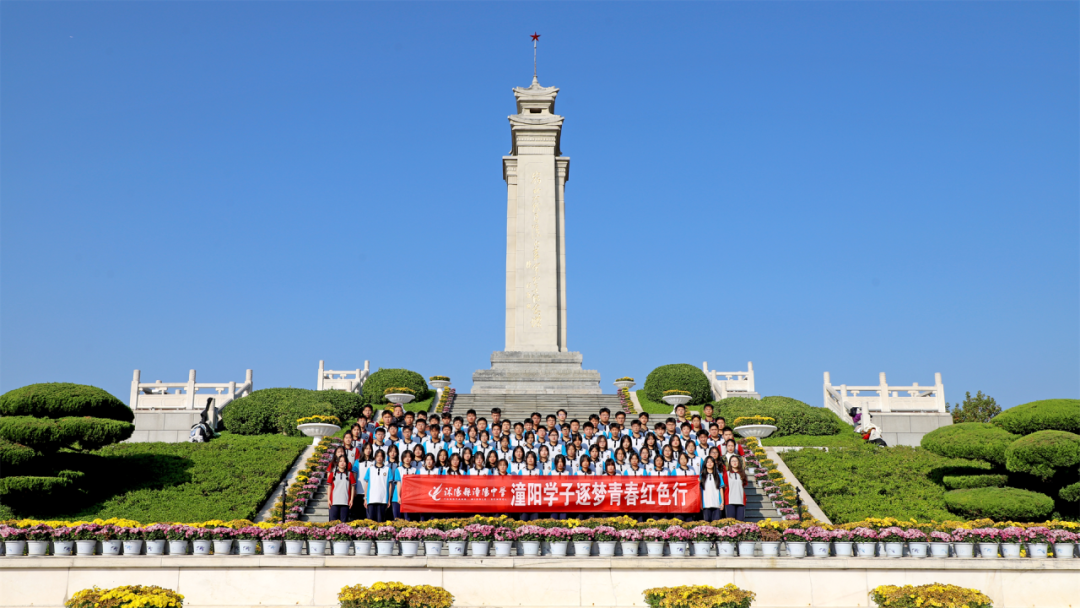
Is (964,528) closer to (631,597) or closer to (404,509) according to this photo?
(631,597)

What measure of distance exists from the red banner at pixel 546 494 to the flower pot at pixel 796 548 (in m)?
2.24

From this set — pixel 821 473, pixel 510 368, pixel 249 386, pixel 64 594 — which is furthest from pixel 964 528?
pixel 249 386

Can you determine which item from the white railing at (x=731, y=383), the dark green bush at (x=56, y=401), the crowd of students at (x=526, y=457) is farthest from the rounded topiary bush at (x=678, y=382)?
the dark green bush at (x=56, y=401)

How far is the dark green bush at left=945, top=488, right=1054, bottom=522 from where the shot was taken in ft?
41.8

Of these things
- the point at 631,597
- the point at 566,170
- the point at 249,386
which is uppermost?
the point at 566,170

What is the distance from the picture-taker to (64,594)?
10125mm

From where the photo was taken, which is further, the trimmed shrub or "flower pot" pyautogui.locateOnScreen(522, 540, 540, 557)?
the trimmed shrub

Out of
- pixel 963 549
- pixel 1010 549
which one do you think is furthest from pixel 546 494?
pixel 1010 549

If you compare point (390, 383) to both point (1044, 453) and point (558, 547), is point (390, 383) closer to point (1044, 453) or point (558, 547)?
point (558, 547)

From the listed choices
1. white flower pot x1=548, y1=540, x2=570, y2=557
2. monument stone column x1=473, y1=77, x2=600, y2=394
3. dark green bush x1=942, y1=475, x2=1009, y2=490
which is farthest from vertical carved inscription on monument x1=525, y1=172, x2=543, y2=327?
white flower pot x1=548, y1=540, x2=570, y2=557

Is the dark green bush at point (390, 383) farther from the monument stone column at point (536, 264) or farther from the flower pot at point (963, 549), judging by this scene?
the flower pot at point (963, 549)

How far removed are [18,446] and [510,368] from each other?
13953mm

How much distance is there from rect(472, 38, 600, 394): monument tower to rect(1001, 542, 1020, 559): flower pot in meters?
15.2

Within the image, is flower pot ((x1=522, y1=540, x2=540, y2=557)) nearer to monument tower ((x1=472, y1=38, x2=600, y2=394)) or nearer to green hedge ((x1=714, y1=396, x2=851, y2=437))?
green hedge ((x1=714, y1=396, x2=851, y2=437))
